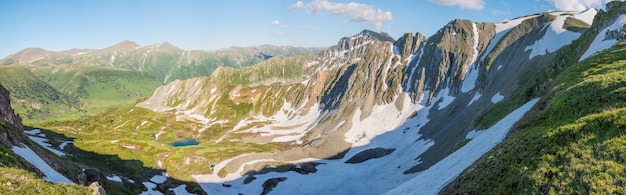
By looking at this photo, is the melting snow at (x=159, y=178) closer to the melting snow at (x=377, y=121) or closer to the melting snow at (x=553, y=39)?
the melting snow at (x=377, y=121)

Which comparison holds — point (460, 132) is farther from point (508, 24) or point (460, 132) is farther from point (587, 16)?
point (508, 24)

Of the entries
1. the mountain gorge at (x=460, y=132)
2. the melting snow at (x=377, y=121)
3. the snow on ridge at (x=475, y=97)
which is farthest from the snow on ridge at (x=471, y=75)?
the melting snow at (x=377, y=121)

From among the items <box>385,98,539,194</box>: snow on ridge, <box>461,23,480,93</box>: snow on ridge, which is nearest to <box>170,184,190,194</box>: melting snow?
<box>385,98,539,194</box>: snow on ridge

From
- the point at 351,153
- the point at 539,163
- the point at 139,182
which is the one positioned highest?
the point at 539,163

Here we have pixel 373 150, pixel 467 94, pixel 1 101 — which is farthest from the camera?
pixel 467 94

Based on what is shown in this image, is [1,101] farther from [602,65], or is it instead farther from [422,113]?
[422,113]

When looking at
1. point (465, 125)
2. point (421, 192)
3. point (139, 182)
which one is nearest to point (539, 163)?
point (421, 192)

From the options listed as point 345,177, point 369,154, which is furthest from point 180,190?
point 369,154
